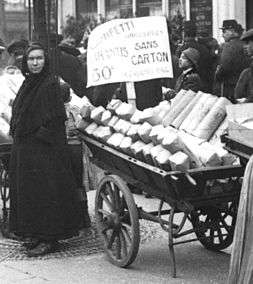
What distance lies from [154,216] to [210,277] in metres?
0.65

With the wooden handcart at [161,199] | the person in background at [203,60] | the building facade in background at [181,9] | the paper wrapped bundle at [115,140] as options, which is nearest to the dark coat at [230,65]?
the person in background at [203,60]

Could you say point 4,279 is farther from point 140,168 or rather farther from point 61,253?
point 140,168

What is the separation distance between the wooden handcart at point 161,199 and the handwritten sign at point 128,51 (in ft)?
3.04

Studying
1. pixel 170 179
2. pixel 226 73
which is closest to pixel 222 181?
pixel 170 179

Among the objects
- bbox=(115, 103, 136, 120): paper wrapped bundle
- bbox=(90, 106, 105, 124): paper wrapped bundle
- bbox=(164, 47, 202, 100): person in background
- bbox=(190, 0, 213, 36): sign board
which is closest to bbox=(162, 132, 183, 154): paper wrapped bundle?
bbox=(115, 103, 136, 120): paper wrapped bundle

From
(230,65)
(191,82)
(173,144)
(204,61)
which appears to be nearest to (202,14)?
(204,61)

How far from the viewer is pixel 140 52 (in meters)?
7.77

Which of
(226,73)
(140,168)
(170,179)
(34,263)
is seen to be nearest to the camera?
(170,179)

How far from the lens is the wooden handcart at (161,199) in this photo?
5.72 m

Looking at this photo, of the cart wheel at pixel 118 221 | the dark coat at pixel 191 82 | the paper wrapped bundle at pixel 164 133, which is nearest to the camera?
the paper wrapped bundle at pixel 164 133

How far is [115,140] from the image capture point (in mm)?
6484

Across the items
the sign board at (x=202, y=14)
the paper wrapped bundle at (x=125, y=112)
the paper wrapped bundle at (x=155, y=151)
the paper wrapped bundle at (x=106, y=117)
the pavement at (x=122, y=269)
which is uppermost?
the sign board at (x=202, y=14)

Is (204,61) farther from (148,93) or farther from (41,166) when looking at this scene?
(41,166)

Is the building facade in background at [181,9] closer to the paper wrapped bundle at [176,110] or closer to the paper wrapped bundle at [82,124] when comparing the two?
the paper wrapped bundle at [82,124]
